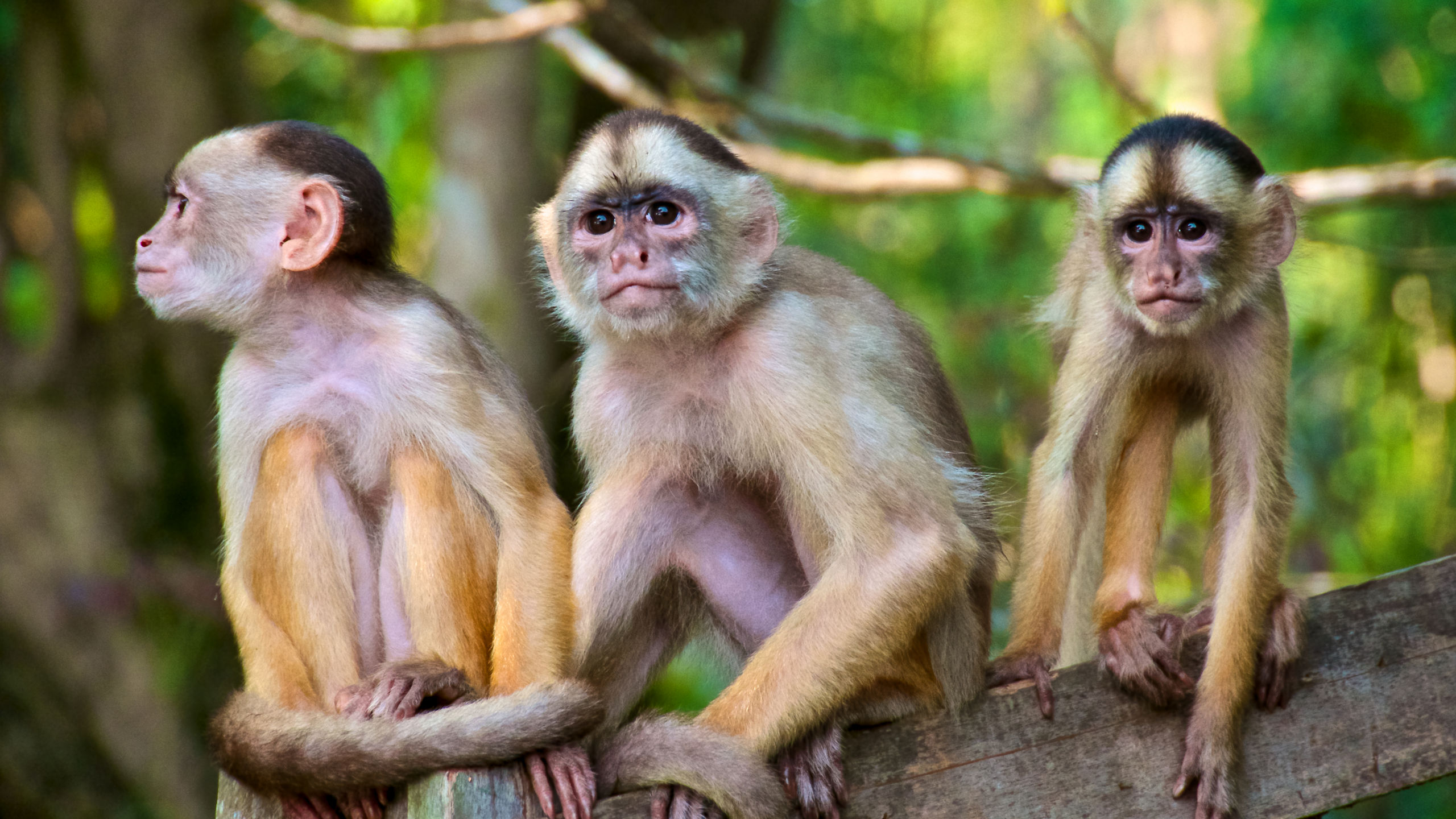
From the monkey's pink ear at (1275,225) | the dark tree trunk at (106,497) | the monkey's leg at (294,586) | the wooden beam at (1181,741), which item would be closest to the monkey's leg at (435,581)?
the monkey's leg at (294,586)

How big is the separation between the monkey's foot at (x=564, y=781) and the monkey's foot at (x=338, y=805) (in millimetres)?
356

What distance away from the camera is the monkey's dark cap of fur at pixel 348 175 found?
379 cm

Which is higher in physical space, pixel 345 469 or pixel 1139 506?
pixel 1139 506

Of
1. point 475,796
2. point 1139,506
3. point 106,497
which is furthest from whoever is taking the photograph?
point 106,497

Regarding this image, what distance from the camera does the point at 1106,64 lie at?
6035mm

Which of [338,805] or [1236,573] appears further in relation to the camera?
[1236,573]

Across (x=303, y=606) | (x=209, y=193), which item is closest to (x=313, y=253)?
(x=209, y=193)

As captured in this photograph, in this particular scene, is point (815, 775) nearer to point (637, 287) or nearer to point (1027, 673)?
point (1027, 673)

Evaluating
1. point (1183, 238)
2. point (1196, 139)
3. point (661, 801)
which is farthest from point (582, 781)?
point (1196, 139)

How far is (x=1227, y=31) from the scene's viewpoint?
30.9 ft

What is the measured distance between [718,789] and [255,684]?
1.28 metres

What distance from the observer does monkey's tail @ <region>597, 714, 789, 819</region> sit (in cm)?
295

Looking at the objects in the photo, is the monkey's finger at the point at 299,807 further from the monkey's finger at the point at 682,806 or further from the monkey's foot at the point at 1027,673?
the monkey's foot at the point at 1027,673

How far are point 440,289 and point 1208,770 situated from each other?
18.3 ft
